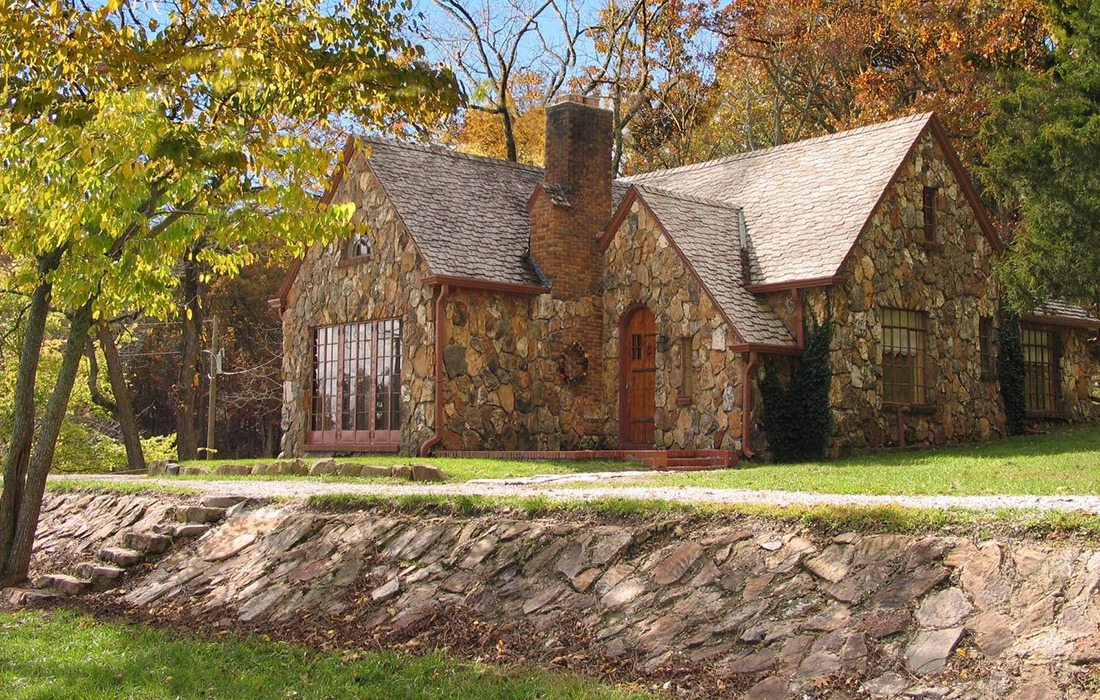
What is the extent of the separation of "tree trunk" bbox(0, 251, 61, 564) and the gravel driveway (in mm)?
2346

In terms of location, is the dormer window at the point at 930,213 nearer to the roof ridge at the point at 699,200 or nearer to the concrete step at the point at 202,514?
the roof ridge at the point at 699,200

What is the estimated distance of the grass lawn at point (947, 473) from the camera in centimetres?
1191

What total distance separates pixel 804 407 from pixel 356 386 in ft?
27.3

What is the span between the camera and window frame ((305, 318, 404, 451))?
74.1ft

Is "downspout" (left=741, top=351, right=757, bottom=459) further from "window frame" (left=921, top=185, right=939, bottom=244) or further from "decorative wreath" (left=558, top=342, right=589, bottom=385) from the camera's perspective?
"window frame" (left=921, top=185, right=939, bottom=244)

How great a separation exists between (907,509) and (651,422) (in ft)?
44.5

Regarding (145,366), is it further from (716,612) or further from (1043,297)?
(716,612)

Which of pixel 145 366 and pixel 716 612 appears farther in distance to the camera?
pixel 145 366

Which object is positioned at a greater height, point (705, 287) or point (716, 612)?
point (705, 287)

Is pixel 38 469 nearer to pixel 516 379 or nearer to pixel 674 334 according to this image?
pixel 516 379

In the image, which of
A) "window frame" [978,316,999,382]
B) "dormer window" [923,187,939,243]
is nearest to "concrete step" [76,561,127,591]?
"dormer window" [923,187,939,243]

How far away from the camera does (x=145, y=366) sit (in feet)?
140

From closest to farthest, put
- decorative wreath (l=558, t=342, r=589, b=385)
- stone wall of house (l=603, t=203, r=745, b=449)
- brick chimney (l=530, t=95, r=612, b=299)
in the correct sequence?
stone wall of house (l=603, t=203, r=745, b=449) → decorative wreath (l=558, t=342, r=589, b=385) → brick chimney (l=530, t=95, r=612, b=299)

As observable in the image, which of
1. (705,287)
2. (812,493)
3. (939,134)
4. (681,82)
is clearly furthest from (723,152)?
(812,493)
